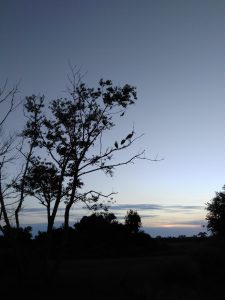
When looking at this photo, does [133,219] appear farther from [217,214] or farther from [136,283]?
[136,283]

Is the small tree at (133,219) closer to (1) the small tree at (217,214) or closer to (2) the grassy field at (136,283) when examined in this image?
(1) the small tree at (217,214)

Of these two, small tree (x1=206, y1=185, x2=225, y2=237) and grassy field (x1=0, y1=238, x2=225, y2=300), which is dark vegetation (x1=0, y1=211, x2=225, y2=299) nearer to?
grassy field (x1=0, y1=238, x2=225, y2=300)

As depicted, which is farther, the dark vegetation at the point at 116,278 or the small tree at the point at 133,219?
the small tree at the point at 133,219

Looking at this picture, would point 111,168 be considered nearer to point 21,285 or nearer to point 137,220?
point 21,285

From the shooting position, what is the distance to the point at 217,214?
56.3m

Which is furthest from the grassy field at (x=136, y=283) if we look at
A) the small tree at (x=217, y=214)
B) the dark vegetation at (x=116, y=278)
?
the small tree at (x=217, y=214)

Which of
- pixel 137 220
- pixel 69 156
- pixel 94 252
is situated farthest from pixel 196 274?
pixel 137 220

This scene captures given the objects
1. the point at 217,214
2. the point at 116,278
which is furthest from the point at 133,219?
the point at 116,278

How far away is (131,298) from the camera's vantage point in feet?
63.0

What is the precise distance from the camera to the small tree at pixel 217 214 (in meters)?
54.0

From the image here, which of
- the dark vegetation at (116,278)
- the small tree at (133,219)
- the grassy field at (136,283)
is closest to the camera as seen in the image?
the grassy field at (136,283)

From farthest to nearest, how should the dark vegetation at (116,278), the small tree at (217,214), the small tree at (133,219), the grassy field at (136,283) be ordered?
the small tree at (133,219) → the small tree at (217,214) → the dark vegetation at (116,278) → the grassy field at (136,283)

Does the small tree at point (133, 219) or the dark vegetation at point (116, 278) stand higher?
the small tree at point (133, 219)

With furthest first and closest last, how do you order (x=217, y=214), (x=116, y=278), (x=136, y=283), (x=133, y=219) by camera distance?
(x=133, y=219)
(x=217, y=214)
(x=116, y=278)
(x=136, y=283)
